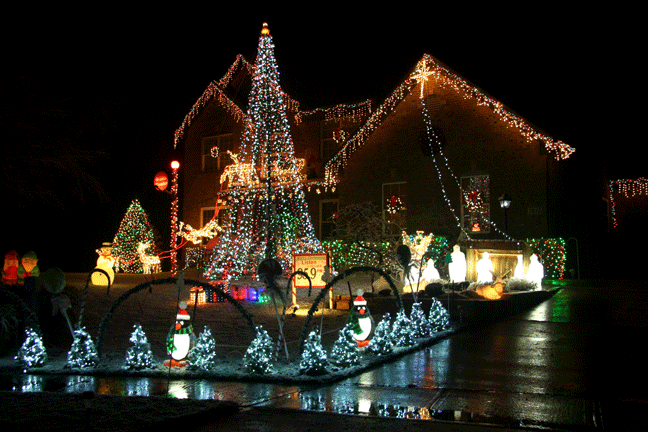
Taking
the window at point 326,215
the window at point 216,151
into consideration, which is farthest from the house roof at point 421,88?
the window at point 216,151

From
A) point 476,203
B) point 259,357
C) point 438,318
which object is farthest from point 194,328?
point 476,203

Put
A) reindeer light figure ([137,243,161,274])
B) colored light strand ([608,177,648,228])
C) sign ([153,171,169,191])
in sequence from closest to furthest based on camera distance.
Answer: reindeer light figure ([137,243,161,274]) < sign ([153,171,169,191]) < colored light strand ([608,177,648,228])

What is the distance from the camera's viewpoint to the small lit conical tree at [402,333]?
9.02m

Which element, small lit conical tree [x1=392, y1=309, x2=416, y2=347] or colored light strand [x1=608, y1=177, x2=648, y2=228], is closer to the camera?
small lit conical tree [x1=392, y1=309, x2=416, y2=347]

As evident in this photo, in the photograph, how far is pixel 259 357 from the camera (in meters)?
7.18

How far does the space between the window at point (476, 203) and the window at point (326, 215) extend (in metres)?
5.95

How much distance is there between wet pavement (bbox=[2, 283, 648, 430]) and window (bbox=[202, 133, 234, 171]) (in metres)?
18.5

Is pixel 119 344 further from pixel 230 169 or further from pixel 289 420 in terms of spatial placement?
pixel 230 169

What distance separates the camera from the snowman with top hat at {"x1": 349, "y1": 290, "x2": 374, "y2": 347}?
28.5ft

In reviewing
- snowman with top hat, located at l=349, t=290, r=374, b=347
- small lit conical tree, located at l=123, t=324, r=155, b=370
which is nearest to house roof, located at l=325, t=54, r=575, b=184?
snowman with top hat, located at l=349, t=290, r=374, b=347

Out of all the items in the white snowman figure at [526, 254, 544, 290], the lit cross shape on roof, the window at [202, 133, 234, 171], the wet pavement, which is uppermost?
the lit cross shape on roof

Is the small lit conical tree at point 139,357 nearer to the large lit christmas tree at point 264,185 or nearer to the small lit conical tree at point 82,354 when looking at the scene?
the small lit conical tree at point 82,354

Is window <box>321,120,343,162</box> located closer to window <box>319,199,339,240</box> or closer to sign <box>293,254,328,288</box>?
window <box>319,199,339,240</box>

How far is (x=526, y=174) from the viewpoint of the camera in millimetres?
18359
